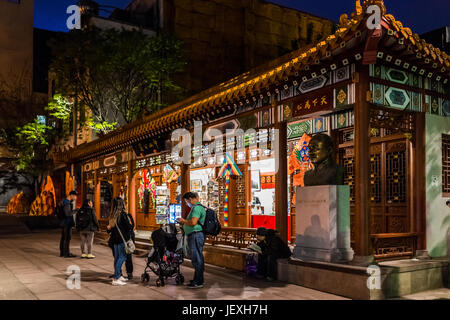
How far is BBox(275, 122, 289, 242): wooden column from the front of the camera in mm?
9922

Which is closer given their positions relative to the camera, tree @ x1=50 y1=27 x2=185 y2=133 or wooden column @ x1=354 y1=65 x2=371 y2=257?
wooden column @ x1=354 y1=65 x2=371 y2=257

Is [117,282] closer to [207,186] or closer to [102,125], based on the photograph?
[207,186]

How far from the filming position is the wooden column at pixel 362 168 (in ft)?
26.3

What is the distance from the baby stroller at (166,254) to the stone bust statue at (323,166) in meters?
2.96

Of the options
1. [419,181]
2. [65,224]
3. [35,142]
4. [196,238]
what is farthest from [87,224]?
[35,142]

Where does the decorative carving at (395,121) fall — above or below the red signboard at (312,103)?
below

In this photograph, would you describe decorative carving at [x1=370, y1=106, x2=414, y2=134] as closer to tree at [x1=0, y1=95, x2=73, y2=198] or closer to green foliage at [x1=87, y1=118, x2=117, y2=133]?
green foliage at [x1=87, y1=118, x2=117, y2=133]

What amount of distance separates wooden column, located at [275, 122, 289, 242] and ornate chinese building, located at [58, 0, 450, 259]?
0.07 feet

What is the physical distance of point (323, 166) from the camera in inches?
347

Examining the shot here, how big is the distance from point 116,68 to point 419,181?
1663cm

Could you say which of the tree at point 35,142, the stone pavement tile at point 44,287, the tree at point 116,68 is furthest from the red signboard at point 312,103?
the tree at point 35,142

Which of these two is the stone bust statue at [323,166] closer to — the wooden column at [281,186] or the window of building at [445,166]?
the wooden column at [281,186]

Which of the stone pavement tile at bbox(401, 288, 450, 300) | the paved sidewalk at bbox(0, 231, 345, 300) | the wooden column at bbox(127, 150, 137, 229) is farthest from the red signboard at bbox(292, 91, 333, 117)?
the wooden column at bbox(127, 150, 137, 229)

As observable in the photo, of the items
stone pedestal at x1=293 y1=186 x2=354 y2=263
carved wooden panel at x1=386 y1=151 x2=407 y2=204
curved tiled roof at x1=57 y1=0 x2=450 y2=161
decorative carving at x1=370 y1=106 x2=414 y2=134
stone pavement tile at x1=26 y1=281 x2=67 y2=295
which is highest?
curved tiled roof at x1=57 y1=0 x2=450 y2=161
